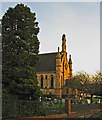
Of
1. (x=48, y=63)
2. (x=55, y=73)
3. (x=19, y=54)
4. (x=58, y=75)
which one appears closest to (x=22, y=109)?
(x=19, y=54)

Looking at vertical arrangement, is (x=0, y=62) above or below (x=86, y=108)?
above

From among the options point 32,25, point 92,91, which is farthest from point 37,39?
point 92,91

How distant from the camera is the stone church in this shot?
2035 inches

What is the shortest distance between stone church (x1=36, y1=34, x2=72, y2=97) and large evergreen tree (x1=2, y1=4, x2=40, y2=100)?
34429 millimetres

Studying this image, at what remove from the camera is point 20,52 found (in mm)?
16391

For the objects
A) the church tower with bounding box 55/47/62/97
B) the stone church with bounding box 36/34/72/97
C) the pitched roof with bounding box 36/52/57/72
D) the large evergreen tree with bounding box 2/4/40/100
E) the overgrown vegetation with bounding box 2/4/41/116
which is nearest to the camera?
the overgrown vegetation with bounding box 2/4/41/116

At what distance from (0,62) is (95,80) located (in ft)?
141

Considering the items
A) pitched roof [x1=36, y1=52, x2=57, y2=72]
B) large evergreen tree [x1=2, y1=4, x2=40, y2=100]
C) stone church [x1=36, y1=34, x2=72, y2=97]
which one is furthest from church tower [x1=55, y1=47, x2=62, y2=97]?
large evergreen tree [x1=2, y1=4, x2=40, y2=100]

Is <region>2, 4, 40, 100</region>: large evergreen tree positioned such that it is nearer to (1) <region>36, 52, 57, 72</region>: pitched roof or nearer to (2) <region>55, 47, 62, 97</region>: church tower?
(2) <region>55, 47, 62, 97</region>: church tower

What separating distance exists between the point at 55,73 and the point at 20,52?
36.5 metres

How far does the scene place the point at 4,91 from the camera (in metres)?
14.9

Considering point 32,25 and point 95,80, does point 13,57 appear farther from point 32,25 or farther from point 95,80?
point 95,80

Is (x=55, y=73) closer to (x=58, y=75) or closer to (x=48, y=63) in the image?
(x=58, y=75)

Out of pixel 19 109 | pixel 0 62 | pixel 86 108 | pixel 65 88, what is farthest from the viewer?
pixel 65 88
